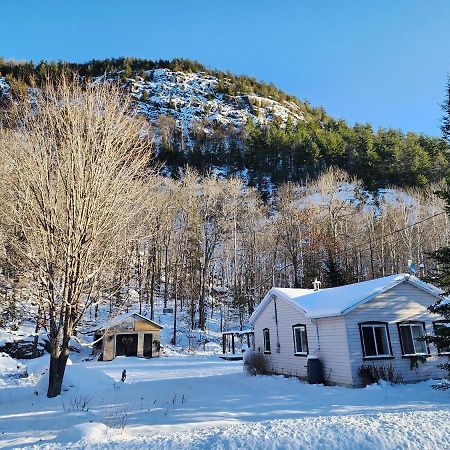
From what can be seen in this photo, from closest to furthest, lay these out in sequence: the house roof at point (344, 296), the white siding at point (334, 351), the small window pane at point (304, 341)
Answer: the white siding at point (334, 351) → the house roof at point (344, 296) → the small window pane at point (304, 341)

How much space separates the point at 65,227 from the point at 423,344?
44.7 ft

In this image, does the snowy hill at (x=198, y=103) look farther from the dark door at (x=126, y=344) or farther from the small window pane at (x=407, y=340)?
the small window pane at (x=407, y=340)

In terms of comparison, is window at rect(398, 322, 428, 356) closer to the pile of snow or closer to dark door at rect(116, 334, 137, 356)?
the pile of snow

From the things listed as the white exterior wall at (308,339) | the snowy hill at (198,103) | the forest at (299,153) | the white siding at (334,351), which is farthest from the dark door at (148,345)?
the snowy hill at (198,103)

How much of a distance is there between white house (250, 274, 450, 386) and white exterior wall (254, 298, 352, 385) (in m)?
0.03

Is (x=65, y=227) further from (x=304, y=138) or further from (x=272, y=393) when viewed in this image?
(x=304, y=138)

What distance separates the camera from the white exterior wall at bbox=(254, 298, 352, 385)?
45.2 ft

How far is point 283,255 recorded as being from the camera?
141 feet

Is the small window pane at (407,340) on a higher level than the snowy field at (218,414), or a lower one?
higher

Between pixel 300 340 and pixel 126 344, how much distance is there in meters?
18.3

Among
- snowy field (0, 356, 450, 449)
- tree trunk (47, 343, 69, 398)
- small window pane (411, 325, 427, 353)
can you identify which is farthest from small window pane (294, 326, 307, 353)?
tree trunk (47, 343, 69, 398)

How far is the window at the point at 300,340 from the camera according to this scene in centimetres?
1592

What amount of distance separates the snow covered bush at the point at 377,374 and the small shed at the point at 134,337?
1992 centimetres

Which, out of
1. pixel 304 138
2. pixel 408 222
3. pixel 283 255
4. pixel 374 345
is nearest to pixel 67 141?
pixel 374 345
